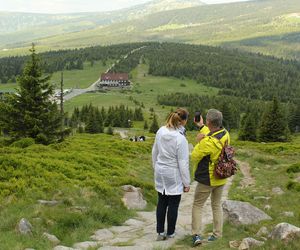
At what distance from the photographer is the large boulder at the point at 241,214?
11156mm

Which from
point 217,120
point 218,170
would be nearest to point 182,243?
point 218,170

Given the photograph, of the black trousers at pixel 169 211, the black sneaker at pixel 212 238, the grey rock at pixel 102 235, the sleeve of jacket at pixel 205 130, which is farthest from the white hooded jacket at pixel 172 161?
the grey rock at pixel 102 235

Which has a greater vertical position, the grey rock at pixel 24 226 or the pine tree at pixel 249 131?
the grey rock at pixel 24 226

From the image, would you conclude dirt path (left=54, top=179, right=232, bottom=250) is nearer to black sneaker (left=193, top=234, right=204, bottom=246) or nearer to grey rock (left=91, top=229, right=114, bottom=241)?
grey rock (left=91, top=229, right=114, bottom=241)

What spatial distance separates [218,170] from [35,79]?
32160mm

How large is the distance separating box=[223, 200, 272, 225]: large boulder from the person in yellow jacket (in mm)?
1272

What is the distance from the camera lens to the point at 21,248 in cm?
870

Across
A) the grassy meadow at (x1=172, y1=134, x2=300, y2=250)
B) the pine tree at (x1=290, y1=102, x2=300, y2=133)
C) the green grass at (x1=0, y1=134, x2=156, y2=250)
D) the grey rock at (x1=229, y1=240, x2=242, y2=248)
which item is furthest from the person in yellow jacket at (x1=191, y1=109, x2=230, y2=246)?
the pine tree at (x1=290, y1=102, x2=300, y2=133)

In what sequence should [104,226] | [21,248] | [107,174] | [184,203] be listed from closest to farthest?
[21,248] → [104,226] → [184,203] → [107,174]

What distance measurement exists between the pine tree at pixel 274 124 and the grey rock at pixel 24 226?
73.3 metres

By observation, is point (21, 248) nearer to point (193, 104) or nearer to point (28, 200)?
point (28, 200)

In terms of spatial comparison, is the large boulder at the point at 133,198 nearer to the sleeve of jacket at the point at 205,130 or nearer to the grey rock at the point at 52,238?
the grey rock at the point at 52,238

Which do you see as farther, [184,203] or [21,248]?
[184,203]

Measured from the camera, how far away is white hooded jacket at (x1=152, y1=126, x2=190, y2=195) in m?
9.95
